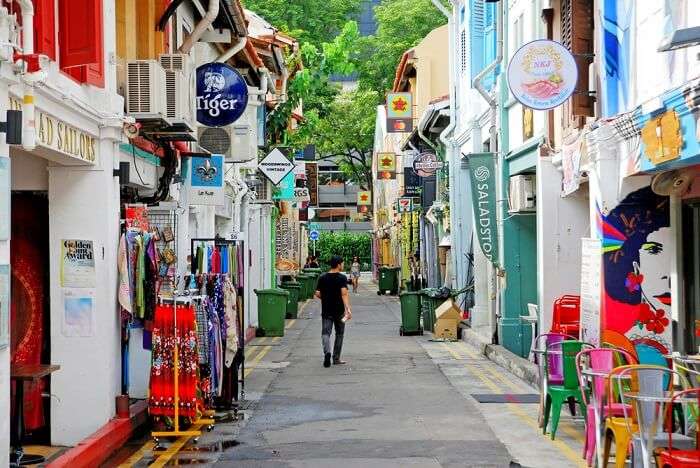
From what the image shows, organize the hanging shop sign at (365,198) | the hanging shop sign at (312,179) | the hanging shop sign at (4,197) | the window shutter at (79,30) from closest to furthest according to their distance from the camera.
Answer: the hanging shop sign at (4,197) → the window shutter at (79,30) → the hanging shop sign at (312,179) → the hanging shop sign at (365,198)

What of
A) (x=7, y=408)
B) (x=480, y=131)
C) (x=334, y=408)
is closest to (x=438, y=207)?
(x=480, y=131)

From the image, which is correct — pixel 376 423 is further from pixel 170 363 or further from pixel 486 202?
pixel 486 202

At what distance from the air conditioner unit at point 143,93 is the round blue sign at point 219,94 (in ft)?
11.6

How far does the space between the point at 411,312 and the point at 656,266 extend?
45.0ft

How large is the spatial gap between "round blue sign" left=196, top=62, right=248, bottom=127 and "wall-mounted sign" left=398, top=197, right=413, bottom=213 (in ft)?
93.0

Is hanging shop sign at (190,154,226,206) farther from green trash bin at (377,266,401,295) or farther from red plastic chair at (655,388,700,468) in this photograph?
green trash bin at (377,266,401,295)

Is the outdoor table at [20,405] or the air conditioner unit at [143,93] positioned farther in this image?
the air conditioner unit at [143,93]

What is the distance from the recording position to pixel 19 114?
27.1 ft

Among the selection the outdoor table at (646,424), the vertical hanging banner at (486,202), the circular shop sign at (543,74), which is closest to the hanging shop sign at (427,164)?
the vertical hanging banner at (486,202)

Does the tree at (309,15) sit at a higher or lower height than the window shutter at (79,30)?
higher

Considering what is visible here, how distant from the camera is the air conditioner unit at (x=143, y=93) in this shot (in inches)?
517

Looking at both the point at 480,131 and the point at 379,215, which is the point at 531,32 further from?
the point at 379,215

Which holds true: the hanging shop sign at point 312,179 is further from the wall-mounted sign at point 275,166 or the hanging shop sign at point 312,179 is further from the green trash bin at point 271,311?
the green trash bin at point 271,311

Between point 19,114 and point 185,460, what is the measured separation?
403 cm
